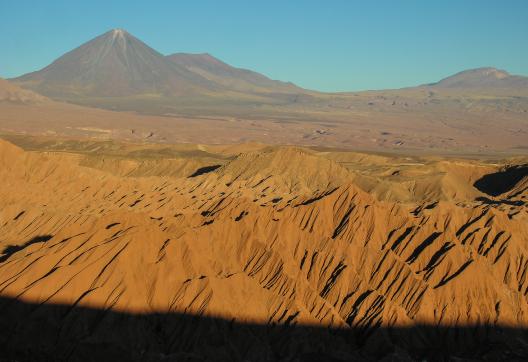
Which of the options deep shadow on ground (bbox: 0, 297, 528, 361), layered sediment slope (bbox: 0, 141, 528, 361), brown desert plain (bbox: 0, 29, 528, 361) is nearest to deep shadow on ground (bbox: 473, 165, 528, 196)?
brown desert plain (bbox: 0, 29, 528, 361)

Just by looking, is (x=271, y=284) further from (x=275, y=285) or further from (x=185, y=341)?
(x=185, y=341)

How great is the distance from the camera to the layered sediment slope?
46000 mm

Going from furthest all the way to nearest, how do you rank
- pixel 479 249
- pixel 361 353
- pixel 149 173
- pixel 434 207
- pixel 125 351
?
pixel 149 173
pixel 434 207
pixel 479 249
pixel 361 353
pixel 125 351

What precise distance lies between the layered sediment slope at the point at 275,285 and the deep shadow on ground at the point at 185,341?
0.10m

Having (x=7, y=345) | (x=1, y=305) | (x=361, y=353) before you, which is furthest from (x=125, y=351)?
(x=361, y=353)

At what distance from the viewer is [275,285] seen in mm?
54375

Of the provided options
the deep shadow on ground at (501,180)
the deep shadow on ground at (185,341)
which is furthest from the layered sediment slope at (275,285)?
the deep shadow on ground at (501,180)

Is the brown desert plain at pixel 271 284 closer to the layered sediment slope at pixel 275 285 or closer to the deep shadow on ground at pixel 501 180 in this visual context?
the layered sediment slope at pixel 275 285

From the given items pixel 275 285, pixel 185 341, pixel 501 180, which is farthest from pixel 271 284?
pixel 501 180

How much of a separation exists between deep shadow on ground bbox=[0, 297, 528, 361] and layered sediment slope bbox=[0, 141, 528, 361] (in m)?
0.10

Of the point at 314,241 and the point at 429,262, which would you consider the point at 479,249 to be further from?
the point at 314,241

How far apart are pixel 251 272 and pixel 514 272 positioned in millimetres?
21130

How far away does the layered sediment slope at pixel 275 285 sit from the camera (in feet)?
151

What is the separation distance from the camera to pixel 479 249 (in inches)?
2589
